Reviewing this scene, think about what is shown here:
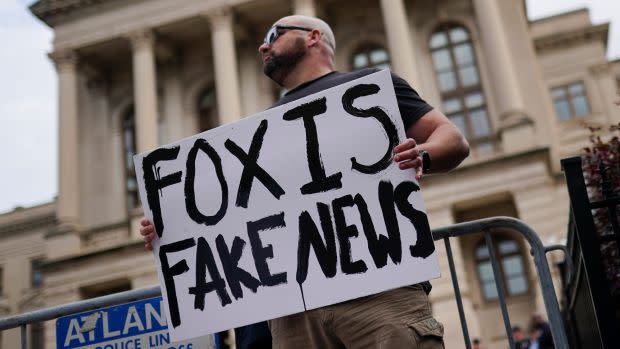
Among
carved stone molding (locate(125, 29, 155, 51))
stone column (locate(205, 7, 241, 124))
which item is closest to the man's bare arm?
stone column (locate(205, 7, 241, 124))

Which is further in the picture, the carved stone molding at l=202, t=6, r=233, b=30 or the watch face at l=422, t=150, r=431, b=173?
the carved stone molding at l=202, t=6, r=233, b=30

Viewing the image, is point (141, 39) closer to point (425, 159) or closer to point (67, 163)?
point (67, 163)

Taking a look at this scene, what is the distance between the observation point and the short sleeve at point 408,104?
272 cm

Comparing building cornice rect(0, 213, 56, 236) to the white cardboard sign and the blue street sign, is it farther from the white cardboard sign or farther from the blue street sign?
the white cardboard sign

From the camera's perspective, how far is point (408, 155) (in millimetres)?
2416

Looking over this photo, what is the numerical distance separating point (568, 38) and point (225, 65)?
16461mm

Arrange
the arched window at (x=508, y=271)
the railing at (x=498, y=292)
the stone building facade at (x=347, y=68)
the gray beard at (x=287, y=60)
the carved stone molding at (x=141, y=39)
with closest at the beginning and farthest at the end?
1. the railing at (x=498, y=292)
2. the gray beard at (x=287, y=60)
3. the arched window at (x=508, y=271)
4. the stone building facade at (x=347, y=68)
5. the carved stone molding at (x=141, y=39)

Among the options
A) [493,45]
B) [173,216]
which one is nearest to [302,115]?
[173,216]

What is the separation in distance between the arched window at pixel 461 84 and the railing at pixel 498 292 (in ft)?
69.1

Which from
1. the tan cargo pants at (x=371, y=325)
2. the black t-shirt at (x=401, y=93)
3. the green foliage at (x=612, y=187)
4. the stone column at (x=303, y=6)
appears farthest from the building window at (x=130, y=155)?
the tan cargo pants at (x=371, y=325)

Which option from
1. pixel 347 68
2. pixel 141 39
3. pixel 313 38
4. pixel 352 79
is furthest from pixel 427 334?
pixel 141 39

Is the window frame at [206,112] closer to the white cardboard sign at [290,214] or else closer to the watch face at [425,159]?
the white cardboard sign at [290,214]

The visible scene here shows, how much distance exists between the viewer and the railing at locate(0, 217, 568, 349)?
9.30ft

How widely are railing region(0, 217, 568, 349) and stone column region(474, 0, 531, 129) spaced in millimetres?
19947
